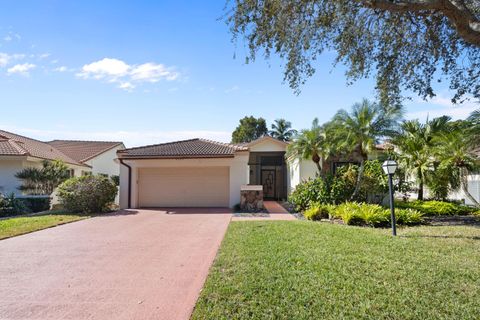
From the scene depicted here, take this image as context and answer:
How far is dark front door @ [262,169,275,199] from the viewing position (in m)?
24.2

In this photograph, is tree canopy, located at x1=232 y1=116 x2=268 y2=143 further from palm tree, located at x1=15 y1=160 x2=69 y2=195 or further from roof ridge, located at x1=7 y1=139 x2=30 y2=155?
roof ridge, located at x1=7 y1=139 x2=30 y2=155

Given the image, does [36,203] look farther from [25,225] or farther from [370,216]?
[370,216]

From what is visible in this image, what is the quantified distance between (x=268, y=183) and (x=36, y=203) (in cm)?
1540

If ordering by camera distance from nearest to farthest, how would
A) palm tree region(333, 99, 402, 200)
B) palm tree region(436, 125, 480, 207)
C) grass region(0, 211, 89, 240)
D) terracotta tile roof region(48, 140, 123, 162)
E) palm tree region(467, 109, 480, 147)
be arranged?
grass region(0, 211, 89, 240) → palm tree region(467, 109, 480, 147) → palm tree region(436, 125, 480, 207) → palm tree region(333, 99, 402, 200) → terracotta tile roof region(48, 140, 123, 162)

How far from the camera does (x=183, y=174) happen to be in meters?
18.3

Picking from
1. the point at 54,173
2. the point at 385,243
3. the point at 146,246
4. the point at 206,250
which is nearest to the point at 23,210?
the point at 54,173

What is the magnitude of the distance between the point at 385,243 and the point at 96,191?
43.4 feet

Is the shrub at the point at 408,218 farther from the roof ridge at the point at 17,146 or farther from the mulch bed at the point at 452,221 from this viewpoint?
the roof ridge at the point at 17,146

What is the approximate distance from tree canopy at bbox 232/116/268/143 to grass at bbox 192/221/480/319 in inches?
1564

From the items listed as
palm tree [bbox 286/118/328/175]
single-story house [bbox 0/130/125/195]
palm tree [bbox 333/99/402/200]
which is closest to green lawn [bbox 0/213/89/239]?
single-story house [bbox 0/130/125/195]

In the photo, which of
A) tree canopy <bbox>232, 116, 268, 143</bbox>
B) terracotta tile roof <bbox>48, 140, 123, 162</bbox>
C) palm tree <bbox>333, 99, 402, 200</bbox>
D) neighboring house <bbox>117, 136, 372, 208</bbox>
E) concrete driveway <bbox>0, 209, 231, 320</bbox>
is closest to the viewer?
concrete driveway <bbox>0, 209, 231, 320</bbox>

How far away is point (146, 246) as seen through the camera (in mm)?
8156

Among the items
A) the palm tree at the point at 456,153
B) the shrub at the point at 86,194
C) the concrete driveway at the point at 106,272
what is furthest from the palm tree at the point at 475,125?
the shrub at the point at 86,194

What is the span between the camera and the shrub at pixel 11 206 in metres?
14.9
